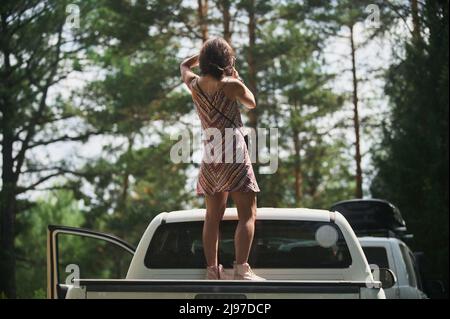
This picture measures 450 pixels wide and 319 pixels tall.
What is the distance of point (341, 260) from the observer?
6258 millimetres

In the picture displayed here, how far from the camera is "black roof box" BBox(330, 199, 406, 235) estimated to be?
44.1 feet

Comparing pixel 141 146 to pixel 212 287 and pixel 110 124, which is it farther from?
pixel 212 287

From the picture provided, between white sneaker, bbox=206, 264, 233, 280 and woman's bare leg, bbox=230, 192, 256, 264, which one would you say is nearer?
woman's bare leg, bbox=230, 192, 256, 264

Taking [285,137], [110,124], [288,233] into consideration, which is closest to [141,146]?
[110,124]

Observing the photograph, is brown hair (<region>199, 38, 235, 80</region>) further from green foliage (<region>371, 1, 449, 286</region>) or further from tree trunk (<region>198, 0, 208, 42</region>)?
tree trunk (<region>198, 0, 208, 42</region>)

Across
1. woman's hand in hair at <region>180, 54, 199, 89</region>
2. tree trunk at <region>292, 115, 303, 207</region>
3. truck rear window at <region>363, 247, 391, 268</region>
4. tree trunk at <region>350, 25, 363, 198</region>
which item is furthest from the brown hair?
tree trunk at <region>350, 25, 363, 198</region>

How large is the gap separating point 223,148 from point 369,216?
7.81 m

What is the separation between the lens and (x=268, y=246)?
21.5ft

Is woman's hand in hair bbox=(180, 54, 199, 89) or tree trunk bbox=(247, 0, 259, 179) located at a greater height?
tree trunk bbox=(247, 0, 259, 179)

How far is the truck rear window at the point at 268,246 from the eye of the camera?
6.34m

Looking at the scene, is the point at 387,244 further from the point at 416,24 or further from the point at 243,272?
the point at 416,24

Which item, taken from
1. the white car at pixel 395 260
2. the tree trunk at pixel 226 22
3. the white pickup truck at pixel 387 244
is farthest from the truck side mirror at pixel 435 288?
the tree trunk at pixel 226 22

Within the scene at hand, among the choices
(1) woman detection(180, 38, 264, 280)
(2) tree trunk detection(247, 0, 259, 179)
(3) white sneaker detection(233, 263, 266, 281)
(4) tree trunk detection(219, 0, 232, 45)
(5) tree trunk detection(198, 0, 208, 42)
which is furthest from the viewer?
(5) tree trunk detection(198, 0, 208, 42)

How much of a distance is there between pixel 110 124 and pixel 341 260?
22434mm
